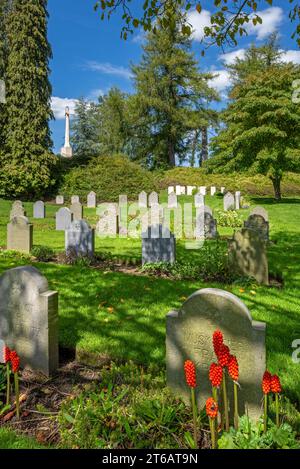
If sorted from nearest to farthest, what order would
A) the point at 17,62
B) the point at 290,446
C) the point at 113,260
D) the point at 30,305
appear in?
the point at 290,446, the point at 30,305, the point at 113,260, the point at 17,62

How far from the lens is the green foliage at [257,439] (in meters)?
2.36

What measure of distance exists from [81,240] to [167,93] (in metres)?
39.9

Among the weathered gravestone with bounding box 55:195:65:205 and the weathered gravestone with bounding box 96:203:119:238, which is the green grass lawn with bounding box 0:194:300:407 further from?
the weathered gravestone with bounding box 55:195:65:205

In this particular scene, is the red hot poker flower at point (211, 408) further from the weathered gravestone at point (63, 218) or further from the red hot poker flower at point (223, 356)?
the weathered gravestone at point (63, 218)

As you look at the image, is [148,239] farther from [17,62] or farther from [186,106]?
[186,106]

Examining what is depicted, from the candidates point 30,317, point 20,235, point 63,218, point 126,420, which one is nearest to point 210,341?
point 126,420

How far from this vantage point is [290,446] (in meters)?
2.40

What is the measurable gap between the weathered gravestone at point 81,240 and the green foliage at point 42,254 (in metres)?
0.48

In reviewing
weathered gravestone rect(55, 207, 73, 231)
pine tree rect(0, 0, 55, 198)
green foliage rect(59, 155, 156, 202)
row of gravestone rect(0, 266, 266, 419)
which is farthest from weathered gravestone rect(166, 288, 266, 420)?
pine tree rect(0, 0, 55, 198)

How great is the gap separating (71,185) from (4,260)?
2256 cm

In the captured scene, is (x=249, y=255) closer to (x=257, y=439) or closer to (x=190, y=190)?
(x=257, y=439)

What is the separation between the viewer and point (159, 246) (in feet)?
28.1

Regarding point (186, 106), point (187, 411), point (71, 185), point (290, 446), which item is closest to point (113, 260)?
point (187, 411)

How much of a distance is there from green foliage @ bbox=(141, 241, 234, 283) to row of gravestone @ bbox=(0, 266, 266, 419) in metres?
4.25
